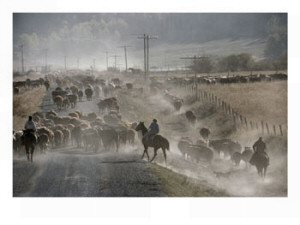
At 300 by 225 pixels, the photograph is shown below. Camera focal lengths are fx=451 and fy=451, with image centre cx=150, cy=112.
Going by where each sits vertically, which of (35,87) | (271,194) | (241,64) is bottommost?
(271,194)

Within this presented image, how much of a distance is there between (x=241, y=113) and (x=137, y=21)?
945 cm

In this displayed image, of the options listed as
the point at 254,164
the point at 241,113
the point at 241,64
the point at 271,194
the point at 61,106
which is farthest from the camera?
the point at 241,64

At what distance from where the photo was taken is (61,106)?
34031 mm

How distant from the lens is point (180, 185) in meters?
18.4

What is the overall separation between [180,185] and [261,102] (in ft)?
43.2

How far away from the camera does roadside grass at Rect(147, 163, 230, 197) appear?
17453mm

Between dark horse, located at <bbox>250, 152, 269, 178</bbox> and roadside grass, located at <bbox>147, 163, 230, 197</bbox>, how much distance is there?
2.54m

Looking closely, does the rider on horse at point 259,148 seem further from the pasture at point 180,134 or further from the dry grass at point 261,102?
the dry grass at point 261,102

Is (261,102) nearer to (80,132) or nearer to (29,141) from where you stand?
(80,132)

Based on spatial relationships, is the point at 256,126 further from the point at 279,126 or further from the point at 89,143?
the point at 89,143

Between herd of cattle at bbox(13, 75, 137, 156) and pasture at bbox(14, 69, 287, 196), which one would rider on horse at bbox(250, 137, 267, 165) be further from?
herd of cattle at bbox(13, 75, 137, 156)

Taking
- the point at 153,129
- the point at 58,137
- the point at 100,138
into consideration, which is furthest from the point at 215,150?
the point at 58,137

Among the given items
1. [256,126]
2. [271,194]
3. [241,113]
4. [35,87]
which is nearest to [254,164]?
[271,194]

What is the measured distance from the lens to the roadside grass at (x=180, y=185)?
1745cm
